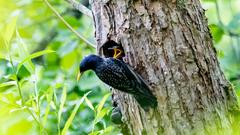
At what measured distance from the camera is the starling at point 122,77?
2707 millimetres

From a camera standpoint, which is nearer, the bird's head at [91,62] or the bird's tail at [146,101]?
the bird's tail at [146,101]

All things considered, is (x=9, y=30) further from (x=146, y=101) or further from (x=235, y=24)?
(x=235, y=24)

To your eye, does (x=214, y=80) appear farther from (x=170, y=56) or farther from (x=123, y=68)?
(x=123, y=68)

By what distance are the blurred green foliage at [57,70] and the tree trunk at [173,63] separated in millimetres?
254

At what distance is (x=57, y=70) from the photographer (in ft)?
16.0

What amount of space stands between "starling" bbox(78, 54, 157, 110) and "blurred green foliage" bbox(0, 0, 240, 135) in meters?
0.11

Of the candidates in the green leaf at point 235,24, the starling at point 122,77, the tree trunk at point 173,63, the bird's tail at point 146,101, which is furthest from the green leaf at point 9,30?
the green leaf at point 235,24

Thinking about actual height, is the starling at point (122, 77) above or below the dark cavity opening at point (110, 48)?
below

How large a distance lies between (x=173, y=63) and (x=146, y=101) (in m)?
0.22

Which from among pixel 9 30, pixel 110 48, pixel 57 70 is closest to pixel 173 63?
pixel 110 48

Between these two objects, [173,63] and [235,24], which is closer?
[173,63]

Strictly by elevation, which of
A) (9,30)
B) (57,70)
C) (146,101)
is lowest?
(146,101)

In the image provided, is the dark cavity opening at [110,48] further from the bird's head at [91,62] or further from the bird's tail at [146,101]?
the bird's tail at [146,101]

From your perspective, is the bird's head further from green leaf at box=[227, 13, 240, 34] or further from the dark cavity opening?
green leaf at box=[227, 13, 240, 34]
